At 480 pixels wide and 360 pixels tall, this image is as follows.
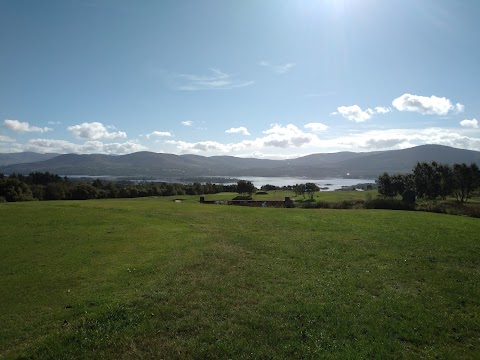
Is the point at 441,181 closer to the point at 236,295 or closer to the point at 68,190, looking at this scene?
the point at 236,295

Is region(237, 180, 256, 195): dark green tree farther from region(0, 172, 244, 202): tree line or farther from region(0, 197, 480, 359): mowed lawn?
region(0, 197, 480, 359): mowed lawn

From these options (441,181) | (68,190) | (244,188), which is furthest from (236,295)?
(68,190)

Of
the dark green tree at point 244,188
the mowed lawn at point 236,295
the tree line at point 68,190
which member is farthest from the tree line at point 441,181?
the tree line at point 68,190

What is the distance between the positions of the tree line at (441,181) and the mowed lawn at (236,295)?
51863 mm

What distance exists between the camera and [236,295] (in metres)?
11.6

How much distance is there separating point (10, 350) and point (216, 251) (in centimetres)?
1040

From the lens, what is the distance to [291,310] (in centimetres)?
1042

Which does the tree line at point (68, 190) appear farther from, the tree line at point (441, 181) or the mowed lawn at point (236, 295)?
the mowed lawn at point (236, 295)

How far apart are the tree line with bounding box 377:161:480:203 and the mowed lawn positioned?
51.9m

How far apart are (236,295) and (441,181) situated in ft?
243

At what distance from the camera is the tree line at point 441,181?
2655 inches

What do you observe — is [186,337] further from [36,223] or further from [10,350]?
[36,223]

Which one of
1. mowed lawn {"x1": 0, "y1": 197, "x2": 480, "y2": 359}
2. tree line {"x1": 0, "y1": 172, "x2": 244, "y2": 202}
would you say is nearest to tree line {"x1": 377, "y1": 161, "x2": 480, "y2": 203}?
mowed lawn {"x1": 0, "y1": 197, "x2": 480, "y2": 359}

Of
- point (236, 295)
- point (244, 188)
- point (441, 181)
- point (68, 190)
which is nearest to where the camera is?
point (236, 295)
